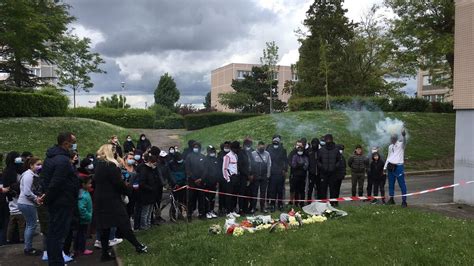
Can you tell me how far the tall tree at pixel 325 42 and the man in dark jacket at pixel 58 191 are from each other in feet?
102

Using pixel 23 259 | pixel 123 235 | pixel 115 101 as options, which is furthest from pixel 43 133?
pixel 115 101

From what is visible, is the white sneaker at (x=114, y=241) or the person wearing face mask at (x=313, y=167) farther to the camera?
the person wearing face mask at (x=313, y=167)

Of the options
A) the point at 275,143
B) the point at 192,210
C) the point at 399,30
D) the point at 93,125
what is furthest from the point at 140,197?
the point at 399,30

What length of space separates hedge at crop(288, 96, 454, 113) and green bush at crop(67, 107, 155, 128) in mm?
13791

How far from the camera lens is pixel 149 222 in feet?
30.8

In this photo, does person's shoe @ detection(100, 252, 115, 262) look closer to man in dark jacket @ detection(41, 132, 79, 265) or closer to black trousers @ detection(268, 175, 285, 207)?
man in dark jacket @ detection(41, 132, 79, 265)

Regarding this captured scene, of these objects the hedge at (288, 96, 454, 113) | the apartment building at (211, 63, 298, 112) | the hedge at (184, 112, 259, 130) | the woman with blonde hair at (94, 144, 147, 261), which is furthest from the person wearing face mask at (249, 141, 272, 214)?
the apartment building at (211, 63, 298, 112)

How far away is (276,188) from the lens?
11.0m

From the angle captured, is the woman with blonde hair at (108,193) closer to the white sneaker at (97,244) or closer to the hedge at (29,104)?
the white sneaker at (97,244)

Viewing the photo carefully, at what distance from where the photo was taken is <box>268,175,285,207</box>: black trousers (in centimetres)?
1093

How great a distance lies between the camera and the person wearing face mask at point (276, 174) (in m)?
10.9

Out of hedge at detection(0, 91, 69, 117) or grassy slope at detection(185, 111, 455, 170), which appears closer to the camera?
grassy slope at detection(185, 111, 455, 170)

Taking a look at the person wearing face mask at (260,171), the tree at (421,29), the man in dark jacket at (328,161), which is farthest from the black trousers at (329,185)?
the tree at (421,29)

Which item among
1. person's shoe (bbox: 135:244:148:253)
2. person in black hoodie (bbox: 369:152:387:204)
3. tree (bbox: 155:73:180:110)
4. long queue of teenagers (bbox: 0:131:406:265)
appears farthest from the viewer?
tree (bbox: 155:73:180:110)
